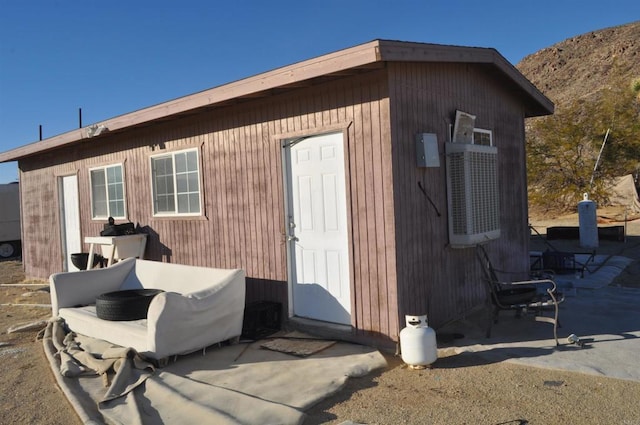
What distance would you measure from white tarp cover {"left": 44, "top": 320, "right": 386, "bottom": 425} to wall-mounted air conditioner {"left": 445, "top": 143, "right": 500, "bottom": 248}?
1623 millimetres

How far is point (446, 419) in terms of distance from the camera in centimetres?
325

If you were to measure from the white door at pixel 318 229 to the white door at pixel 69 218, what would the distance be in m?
5.74

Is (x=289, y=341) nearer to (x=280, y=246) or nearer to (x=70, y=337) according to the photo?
(x=280, y=246)

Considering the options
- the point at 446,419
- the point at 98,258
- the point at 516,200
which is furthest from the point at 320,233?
the point at 98,258

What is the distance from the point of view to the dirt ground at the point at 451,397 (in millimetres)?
3266

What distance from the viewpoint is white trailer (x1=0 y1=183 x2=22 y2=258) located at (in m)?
16.4

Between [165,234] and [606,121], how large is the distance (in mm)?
18717

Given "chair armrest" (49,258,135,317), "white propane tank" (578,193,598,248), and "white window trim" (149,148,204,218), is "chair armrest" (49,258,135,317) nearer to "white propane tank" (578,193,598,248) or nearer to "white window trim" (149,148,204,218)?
"white window trim" (149,148,204,218)

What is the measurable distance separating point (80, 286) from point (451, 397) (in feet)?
15.0

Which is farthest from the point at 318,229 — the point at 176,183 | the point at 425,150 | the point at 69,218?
the point at 69,218

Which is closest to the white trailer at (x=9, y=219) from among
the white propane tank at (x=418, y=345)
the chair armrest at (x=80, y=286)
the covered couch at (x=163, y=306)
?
the chair armrest at (x=80, y=286)

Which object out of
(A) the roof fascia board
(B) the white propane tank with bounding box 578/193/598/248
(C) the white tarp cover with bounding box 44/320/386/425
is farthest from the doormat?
(B) the white propane tank with bounding box 578/193/598/248

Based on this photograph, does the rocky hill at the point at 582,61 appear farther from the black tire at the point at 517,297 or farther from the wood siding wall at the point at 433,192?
the black tire at the point at 517,297

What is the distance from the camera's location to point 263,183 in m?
5.80
